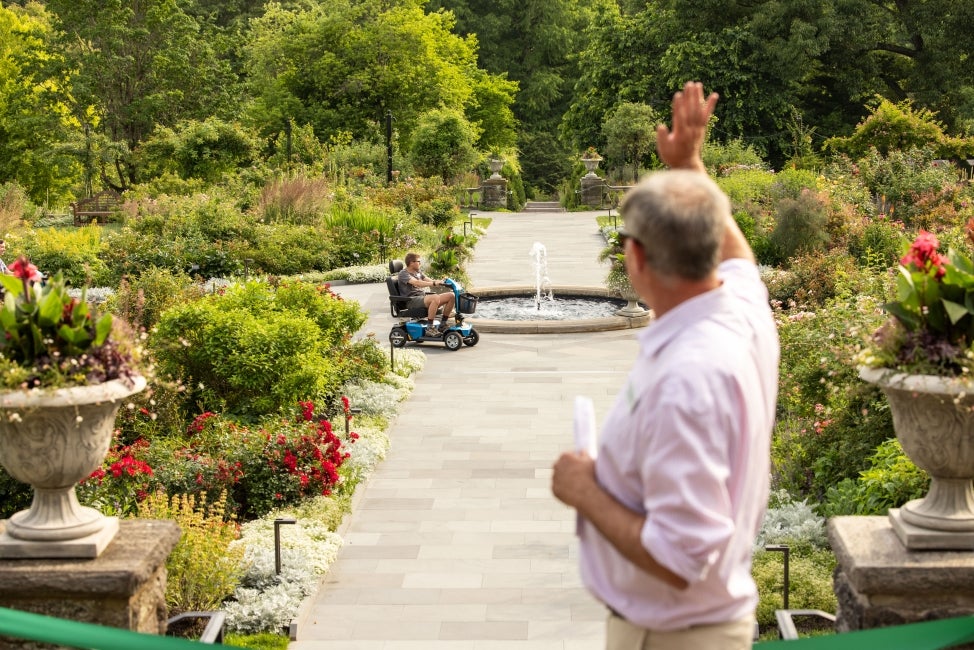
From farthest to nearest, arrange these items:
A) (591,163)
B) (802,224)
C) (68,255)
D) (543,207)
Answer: (543,207) → (591,163) → (68,255) → (802,224)

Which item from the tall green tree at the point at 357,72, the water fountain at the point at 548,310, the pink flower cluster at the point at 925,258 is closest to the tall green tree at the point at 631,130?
the tall green tree at the point at 357,72

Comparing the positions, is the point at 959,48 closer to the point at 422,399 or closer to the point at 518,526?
the point at 422,399

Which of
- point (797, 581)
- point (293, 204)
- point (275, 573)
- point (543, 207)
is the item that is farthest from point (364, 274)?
point (543, 207)

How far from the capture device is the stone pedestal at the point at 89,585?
3947 mm

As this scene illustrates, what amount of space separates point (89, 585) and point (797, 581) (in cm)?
399

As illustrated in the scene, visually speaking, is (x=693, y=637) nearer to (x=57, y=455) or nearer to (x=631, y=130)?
(x=57, y=455)

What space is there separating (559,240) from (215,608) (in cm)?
2245

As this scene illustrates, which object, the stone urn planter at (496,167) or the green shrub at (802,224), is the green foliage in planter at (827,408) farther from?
the stone urn planter at (496,167)

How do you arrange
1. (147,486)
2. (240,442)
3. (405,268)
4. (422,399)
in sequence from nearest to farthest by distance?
1. (147,486)
2. (240,442)
3. (422,399)
4. (405,268)

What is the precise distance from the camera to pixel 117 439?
28.7 feet

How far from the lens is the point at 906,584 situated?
3.80 meters

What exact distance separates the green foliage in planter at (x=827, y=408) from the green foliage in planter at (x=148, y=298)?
5.90 metres

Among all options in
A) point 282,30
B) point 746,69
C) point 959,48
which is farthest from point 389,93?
point 959,48

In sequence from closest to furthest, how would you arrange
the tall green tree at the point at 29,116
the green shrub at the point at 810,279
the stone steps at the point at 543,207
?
the green shrub at the point at 810,279, the tall green tree at the point at 29,116, the stone steps at the point at 543,207
